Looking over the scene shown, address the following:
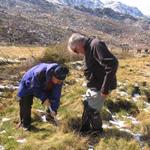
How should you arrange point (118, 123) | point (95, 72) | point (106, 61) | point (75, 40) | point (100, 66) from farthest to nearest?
point (118, 123), point (95, 72), point (100, 66), point (75, 40), point (106, 61)

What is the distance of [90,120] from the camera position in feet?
25.6

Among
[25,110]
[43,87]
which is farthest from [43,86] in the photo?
[25,110]

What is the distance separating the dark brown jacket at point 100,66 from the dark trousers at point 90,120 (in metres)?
0.45

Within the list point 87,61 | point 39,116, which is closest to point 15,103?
point 39,116

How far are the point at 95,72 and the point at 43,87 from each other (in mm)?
1073

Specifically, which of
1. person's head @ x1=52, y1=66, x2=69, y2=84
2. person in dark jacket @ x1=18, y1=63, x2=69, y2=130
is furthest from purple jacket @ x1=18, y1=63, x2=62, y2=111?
person's head @ x1=52, y1=66, x2=69, y2=84

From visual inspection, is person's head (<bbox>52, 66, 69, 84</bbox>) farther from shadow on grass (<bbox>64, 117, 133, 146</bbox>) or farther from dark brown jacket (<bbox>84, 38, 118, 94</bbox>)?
shadow on grass (<bbox>64, 117, 133, 146</bbox>)

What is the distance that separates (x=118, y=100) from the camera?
1005 centimetres

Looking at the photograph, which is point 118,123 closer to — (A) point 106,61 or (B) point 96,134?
(B) point 96,134

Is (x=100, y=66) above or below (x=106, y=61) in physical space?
below

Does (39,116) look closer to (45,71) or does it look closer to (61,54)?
(45,71)

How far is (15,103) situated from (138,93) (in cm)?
348

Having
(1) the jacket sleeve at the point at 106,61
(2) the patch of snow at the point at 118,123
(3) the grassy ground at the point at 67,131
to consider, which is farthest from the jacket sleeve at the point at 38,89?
(2) the patch of snow at the point at 118,123

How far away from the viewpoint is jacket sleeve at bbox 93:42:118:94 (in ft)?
22.8
